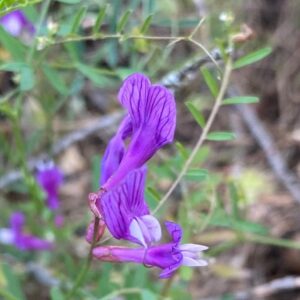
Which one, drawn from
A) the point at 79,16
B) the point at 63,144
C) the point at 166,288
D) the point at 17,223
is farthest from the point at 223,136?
the point at 63,144

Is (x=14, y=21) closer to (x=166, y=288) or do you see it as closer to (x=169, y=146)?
(x=169, y=146)

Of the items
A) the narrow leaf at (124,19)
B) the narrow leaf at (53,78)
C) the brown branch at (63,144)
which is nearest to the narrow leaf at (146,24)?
the narrow leaf at (124,19)

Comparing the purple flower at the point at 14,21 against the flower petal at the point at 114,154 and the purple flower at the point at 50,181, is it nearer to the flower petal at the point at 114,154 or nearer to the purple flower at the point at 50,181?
the purple flower at the point at 50,181

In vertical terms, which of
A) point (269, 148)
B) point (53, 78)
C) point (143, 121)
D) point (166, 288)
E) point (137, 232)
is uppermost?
point (53, 78)

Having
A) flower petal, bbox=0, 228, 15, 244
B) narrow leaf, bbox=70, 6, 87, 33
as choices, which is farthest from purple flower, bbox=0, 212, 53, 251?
narrow leaf, bbox=70, 6, 87, 33

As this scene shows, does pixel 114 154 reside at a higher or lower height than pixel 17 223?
higher

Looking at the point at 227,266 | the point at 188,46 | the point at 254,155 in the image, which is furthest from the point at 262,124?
the point at 227,266
